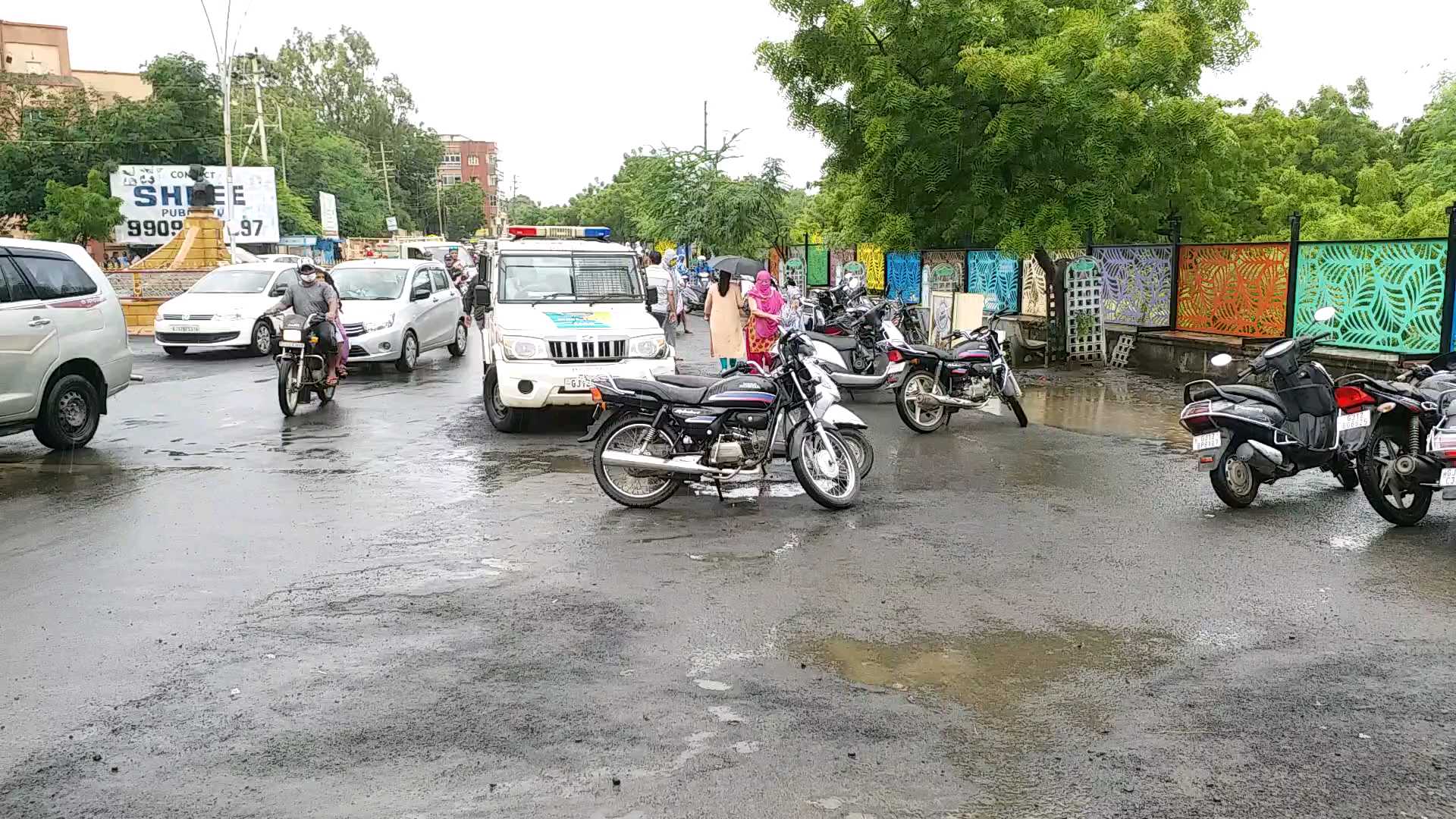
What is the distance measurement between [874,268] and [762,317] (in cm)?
1690

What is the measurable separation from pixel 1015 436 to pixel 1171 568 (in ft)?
16.0

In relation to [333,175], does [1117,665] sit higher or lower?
lower

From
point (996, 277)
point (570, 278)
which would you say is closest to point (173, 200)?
point (996, 277)

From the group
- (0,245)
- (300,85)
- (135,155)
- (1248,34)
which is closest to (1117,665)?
(0,245)

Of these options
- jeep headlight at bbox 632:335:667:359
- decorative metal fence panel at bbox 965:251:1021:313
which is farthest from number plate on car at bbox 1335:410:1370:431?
decorative metal fence panel at bbox 965:251:1021:313

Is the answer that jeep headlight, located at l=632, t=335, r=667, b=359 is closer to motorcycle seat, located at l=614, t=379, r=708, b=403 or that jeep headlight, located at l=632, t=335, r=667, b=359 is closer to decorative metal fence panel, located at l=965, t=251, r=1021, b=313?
motorcycle seat, located at l=614, t=379, r=708, b=403

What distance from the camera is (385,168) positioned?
3637 inches

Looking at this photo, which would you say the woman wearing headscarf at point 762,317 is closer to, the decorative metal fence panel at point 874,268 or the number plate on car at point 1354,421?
the number plate on car at point 1354,421

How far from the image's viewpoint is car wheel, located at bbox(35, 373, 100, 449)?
33.8 ft

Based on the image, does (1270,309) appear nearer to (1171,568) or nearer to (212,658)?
(1171,568)

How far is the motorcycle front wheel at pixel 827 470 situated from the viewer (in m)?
7.87

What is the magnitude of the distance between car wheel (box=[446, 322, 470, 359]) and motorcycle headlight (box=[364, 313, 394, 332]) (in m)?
2.95

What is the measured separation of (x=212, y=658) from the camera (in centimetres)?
506

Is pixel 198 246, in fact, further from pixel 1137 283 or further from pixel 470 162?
pixel 470 162
